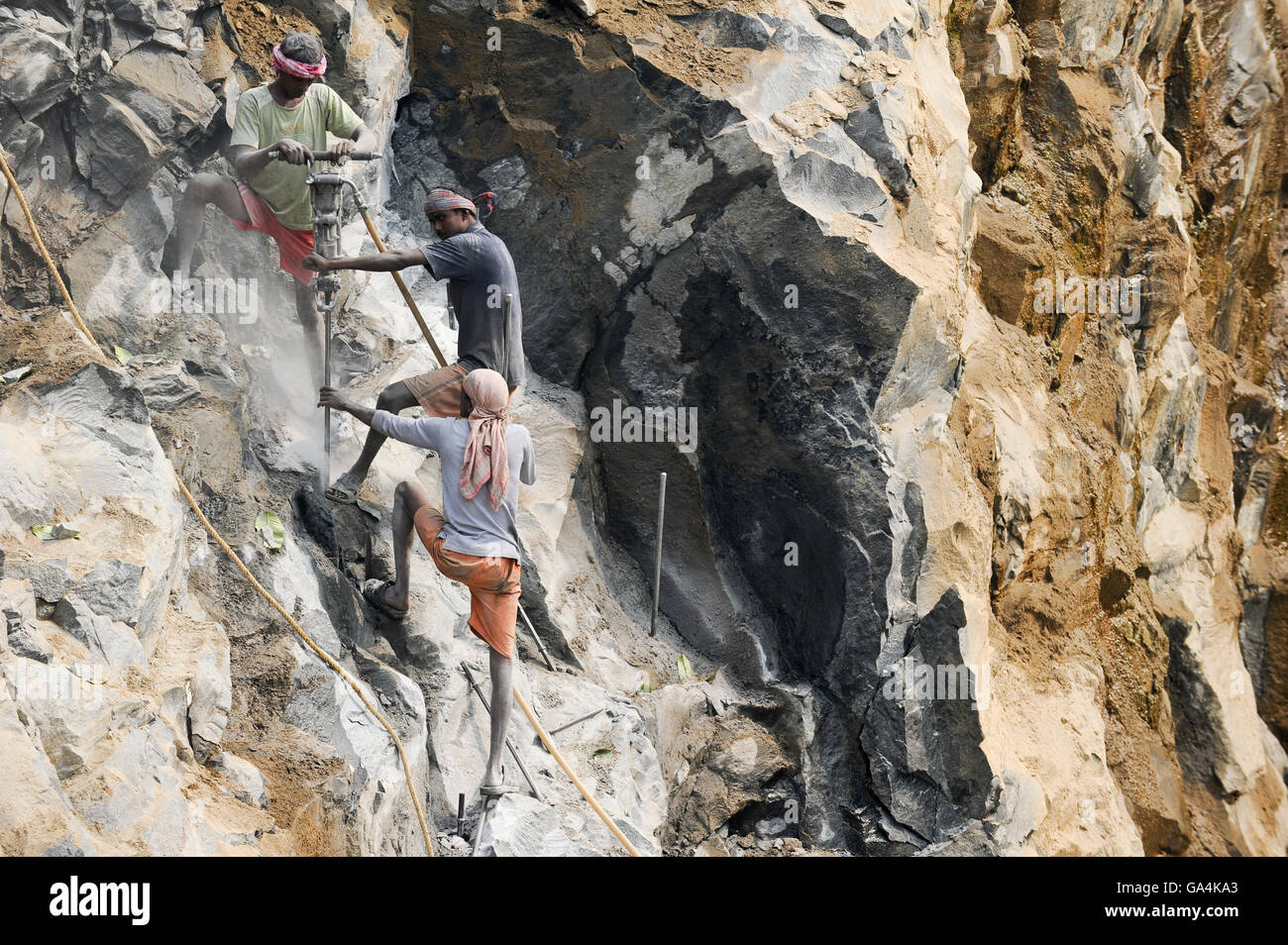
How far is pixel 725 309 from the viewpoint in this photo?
328 inches

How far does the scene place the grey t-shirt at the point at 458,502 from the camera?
6082 millimetres

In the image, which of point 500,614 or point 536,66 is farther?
point 536,66

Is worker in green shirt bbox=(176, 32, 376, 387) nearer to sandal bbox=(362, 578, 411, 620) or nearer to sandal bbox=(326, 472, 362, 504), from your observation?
sandal bbox=(326, 472, 362, 504)

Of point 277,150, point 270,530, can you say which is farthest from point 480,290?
point 270,530

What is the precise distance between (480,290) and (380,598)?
5.43 feet

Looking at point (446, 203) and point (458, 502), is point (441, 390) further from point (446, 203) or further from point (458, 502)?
point (446, 203)

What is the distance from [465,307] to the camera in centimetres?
664

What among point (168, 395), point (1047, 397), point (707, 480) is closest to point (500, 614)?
point (168, 395)

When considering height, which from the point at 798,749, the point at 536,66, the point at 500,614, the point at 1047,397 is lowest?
the point at 798,749

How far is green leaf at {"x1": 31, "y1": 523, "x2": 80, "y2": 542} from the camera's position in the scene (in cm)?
534

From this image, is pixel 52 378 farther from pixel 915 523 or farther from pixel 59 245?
pixel 915 523

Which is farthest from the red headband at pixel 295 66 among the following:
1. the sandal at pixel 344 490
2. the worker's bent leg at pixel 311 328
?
the sandal at pixel 344 490

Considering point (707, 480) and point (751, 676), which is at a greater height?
point (707, 480)

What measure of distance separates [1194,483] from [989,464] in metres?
4.15
